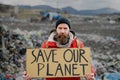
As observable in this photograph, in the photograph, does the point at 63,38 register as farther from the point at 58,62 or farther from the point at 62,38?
the point at 58,62

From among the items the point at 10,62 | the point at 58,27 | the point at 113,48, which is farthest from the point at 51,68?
the point at 113,48

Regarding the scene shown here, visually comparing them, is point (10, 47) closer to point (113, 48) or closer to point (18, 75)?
point (18, 75)

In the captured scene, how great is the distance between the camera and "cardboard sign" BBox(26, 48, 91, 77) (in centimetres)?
495

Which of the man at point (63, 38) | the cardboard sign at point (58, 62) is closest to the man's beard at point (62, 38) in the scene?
the man at point (63, 38)

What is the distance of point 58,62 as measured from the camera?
16.5 feet

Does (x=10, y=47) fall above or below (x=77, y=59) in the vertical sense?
below

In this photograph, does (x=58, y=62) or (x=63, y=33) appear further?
(x=58, y=62)

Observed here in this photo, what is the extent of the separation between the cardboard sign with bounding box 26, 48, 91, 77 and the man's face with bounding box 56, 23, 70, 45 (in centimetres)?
19

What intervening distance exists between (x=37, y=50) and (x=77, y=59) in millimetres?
409

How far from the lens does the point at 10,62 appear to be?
12688 mm

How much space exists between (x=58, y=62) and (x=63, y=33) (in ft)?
1.32

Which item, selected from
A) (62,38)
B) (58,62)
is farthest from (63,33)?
(58,62)

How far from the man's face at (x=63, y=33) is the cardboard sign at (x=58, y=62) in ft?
0.63

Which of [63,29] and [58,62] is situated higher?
[63,29]
